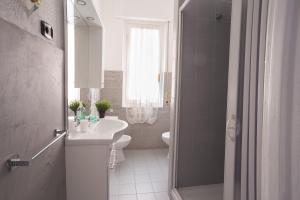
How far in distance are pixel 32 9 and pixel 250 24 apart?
3.15ft

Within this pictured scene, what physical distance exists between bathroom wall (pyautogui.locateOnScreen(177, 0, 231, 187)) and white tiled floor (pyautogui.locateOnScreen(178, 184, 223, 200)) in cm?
5

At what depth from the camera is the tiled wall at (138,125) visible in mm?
3152

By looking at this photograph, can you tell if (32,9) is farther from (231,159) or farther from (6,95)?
(231,159)

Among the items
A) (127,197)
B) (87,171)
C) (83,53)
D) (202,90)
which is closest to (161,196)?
(127,197)

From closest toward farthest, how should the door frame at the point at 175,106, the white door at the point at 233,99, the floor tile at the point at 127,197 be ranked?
the white door at the point at 233,99 → the door frame at the point at 175,106 → the floor tile at the point at 127,197

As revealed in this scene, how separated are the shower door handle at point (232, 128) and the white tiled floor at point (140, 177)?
1.34 m

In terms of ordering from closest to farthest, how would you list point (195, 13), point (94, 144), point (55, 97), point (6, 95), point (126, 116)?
point (6, 95), point (55, 97), point (94, 144), point (195, 13), point (126, 116)

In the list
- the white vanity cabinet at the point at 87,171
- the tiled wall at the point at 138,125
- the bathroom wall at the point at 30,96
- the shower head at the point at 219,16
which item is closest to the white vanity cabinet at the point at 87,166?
the white vanity cabinet at the point at 87,171

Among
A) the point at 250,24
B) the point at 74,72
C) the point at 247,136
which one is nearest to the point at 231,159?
the point at 247,136

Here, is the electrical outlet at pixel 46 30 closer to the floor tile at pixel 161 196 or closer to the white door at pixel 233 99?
the white door at pixel 233 99

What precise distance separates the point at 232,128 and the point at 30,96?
37.8 inches

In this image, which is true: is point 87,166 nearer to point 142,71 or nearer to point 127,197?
point 127,197

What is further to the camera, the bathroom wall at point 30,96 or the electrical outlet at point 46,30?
the electrical outlet at point 46,30

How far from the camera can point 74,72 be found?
5.51ft
